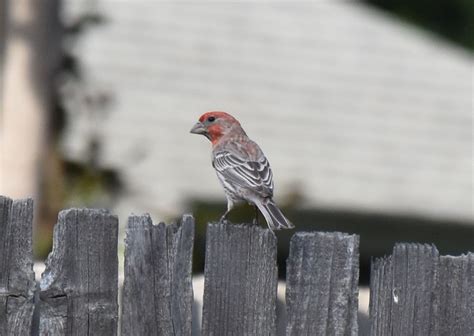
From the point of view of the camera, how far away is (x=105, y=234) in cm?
381

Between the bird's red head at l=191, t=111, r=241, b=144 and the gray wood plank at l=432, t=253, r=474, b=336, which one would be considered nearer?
the gray wood plank at l=432, t=253, r=474, b=336

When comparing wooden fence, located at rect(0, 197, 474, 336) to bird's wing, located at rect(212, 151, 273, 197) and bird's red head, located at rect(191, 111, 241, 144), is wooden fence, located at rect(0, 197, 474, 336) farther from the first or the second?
bird's red head, located at rect(191, 111, 241, 144)

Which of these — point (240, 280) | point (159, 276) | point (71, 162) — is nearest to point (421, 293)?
point (240, 280)

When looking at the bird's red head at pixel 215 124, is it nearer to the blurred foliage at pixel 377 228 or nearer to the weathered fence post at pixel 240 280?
the weathered fence post at pixel 240 280

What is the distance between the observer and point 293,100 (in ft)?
49.0

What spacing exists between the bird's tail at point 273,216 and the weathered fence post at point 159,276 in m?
0.68

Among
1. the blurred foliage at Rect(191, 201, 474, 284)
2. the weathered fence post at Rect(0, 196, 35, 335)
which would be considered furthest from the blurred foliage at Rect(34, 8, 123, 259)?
the weathered fence post at Rect(0, 196, 35, 335)

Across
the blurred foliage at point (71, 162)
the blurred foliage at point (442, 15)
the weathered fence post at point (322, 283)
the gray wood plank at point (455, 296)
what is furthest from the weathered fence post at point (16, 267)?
the blurred foliage at point (442, 15)

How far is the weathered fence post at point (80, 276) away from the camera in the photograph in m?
3.78

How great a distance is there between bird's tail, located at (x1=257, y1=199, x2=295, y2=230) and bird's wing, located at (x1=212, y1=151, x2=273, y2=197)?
159 mm

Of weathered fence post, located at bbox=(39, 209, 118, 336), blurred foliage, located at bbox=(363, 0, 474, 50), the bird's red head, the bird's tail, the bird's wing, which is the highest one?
blurred foliage, located at bbox=(363, 0, 474, 50)

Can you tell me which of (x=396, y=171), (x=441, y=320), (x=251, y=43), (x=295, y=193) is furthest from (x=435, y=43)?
(x=441, y=320)

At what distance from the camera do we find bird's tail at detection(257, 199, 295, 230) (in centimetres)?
459

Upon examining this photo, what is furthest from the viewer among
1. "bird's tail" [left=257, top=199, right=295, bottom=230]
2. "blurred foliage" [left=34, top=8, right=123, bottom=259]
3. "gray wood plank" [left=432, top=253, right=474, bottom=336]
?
"blurred foliage" [left=34, top=8, right=123, bottom=259]
